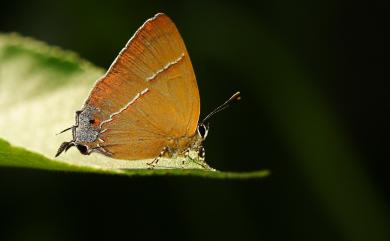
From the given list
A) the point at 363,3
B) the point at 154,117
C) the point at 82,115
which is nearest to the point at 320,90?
the point at 363,3

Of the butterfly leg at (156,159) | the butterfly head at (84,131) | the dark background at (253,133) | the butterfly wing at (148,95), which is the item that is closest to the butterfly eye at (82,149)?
the butterfly head at (84,131)

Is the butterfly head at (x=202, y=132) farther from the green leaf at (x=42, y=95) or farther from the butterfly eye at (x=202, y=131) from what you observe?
the green leaf at (x=42, y=95)

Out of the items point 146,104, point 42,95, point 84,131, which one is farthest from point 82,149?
point 146,104

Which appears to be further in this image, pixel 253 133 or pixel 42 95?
pixel 253 133

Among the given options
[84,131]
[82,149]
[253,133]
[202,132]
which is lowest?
[82,149]

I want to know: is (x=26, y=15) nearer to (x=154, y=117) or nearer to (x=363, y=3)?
(x=154, y=117)

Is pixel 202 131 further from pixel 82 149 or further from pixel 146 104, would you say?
pixel 82 149

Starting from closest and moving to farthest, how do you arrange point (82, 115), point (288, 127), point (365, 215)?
point (82, 115), point (365, 215), point (288, 127)
